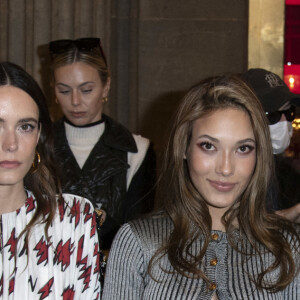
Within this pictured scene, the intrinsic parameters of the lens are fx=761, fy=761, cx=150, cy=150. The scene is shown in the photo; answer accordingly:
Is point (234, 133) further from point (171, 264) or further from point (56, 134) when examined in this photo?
point (56, 134)

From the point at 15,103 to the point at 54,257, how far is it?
22.5 inches

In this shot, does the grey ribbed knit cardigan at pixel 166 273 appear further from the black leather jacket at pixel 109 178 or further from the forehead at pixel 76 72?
the forehead at pixel 76 72

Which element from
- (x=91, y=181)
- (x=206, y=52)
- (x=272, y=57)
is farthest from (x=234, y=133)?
(x=272, y=57)

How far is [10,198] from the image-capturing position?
2.76 metres

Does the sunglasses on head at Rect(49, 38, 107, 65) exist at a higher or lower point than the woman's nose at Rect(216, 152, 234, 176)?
higher

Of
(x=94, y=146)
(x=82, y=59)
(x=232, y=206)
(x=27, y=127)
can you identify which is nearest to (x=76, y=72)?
(x=82, y=59)

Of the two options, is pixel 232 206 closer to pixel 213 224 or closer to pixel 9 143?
pixel 213 224

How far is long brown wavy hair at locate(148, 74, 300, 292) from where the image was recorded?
2676mm

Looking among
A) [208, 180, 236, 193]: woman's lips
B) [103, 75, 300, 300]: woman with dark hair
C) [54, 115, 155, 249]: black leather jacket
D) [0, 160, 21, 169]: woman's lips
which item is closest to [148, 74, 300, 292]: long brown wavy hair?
[103, 75, 300, 300]: woman with dark hair

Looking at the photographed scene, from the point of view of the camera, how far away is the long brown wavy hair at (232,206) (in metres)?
2.68

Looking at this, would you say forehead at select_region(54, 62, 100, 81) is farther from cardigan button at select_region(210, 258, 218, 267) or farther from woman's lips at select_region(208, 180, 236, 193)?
cardigan button at select_region(210, 258, 218, 267)

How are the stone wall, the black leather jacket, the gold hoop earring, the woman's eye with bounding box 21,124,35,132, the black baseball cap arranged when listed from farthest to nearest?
the stone wall, the black leather jacket, the black baseball cap, the gold hoop earring, the woman's eye with bounding box 21,124,35,132

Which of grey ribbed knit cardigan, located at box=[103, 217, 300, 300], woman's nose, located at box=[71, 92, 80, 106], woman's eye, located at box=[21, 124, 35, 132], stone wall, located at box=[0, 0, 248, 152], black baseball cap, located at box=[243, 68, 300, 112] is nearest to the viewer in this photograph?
grey ribbed knit cardigan, located at box=[103, 217, 300, 300]

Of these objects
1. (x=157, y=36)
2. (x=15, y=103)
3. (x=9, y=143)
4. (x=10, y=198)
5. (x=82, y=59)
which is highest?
(x=157, y=36)
